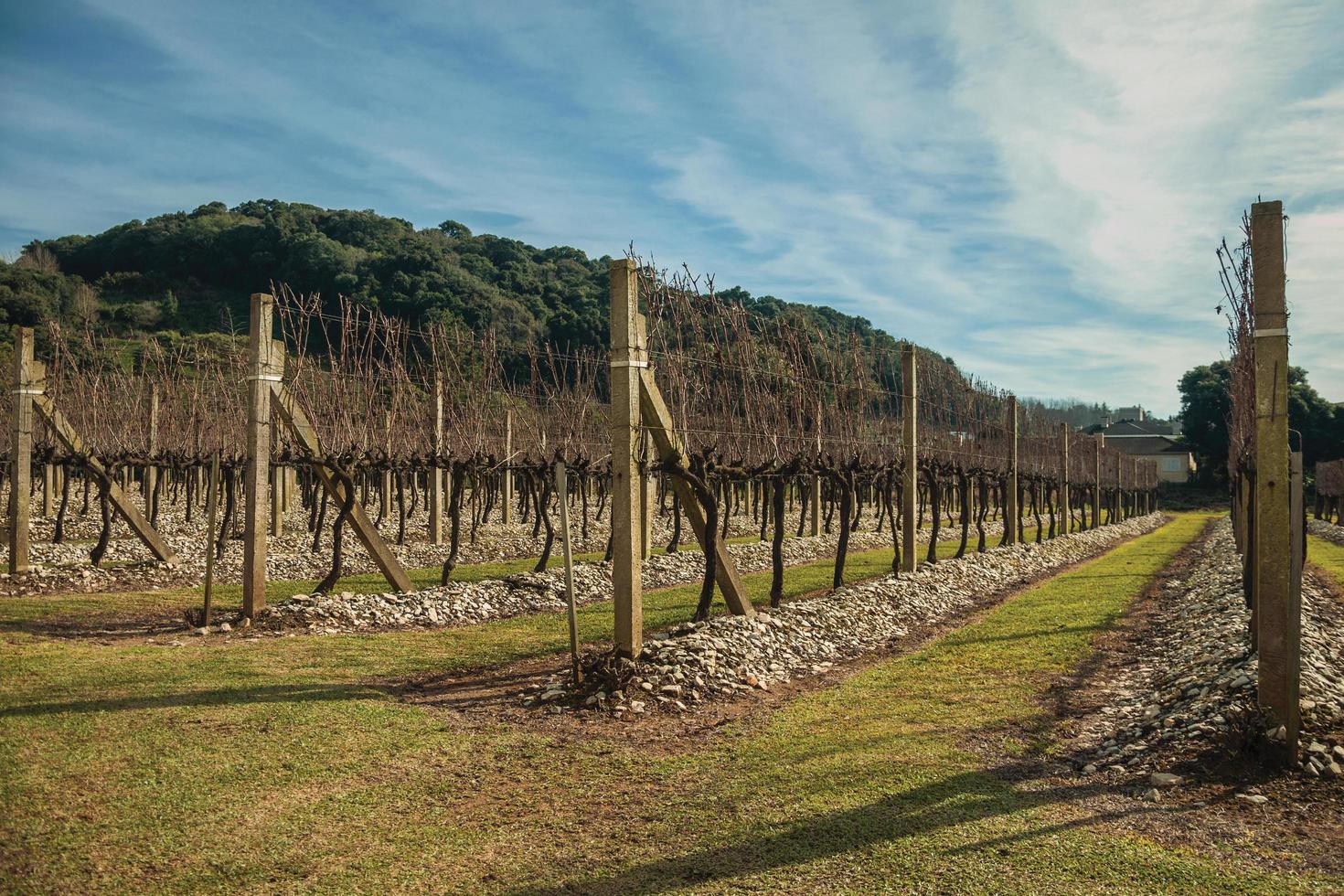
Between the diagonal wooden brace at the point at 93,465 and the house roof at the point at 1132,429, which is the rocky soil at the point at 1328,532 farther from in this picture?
the house roof at the point at 1132,429

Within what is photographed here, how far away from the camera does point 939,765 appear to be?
602cm

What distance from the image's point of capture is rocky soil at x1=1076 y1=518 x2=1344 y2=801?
584 centimetres

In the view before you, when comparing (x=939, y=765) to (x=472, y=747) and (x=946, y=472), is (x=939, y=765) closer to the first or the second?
(x=472, y=747)

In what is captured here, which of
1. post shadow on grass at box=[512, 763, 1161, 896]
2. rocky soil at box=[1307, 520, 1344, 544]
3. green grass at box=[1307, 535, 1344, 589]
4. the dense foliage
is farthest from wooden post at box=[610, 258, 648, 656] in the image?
the dense foliage

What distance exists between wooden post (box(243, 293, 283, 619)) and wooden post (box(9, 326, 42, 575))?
619cm

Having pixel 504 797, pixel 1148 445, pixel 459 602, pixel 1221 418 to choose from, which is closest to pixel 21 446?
pixel 459 602

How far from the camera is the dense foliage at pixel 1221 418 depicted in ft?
183

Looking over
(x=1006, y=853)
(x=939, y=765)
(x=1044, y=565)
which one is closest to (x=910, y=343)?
(x=1044, y=565)

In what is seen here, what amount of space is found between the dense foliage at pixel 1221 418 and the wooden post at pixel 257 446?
5245cm

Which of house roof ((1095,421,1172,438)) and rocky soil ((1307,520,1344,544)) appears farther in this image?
house roof ((1095,421,1172,438))

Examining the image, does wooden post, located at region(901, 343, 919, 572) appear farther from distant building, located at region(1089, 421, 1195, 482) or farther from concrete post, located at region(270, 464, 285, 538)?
distant building, located at region(1089, 421, 1195, 482)

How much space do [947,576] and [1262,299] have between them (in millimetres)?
11034

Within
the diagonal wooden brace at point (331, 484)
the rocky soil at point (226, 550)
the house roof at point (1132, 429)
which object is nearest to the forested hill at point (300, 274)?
the rocky soil at point (226, 550)

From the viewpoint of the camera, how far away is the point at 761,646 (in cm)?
941
